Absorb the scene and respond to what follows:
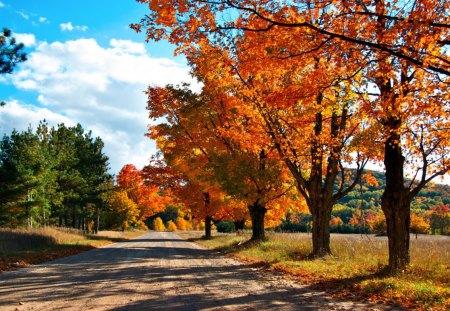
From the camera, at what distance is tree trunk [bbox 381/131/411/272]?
11.3 meters

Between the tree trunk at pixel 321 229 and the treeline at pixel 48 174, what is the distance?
91.1ft

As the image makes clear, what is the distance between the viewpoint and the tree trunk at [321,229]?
1630 cm

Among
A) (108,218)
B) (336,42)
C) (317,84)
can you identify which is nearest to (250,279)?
(317,84)

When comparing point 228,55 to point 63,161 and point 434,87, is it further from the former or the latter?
point 63,161

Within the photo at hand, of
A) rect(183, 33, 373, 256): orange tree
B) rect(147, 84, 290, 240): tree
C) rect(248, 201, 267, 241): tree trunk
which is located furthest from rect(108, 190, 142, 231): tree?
rect(183, 33, 373, 256): orange tree

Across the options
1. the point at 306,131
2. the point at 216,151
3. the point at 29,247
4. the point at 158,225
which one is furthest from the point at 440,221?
the point at 29,247

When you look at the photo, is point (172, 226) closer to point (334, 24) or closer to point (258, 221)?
point (258, 221)

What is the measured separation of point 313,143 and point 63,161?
35.5m

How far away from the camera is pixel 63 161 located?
44219 millimetres

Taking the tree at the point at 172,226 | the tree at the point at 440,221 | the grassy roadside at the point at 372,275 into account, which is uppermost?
the grassy roadside at the point at 372,275

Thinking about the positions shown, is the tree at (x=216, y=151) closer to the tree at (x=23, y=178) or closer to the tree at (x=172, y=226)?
the tree at (x=23, y=178)

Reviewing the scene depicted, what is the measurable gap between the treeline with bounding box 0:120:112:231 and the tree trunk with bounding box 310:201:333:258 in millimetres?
27781

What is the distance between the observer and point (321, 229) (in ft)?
54.1

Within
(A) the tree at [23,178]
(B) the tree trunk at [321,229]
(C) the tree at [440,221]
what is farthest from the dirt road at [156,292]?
(C) the tree at [440,221]
